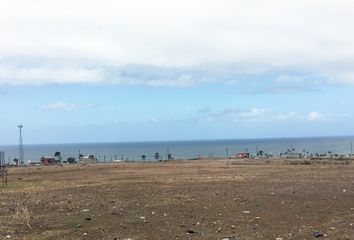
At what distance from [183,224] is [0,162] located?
3047 cm

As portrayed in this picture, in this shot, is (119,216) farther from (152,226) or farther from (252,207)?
(252,207)

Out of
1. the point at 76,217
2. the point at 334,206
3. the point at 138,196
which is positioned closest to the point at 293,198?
the point at 334,206

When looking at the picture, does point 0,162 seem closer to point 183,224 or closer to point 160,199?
point 160,199

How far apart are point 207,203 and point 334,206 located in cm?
482

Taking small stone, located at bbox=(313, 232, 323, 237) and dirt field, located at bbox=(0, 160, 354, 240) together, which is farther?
dirt field, located at bbox=(0, 160, 354, 240)

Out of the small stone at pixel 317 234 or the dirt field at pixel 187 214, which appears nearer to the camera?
the small stone at pixel 317 234

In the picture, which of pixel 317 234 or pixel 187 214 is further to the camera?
pixel 187 214

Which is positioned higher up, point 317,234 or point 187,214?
point 187,214

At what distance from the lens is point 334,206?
18969 mm

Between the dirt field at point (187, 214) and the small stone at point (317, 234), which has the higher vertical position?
the dirt field at point (187, 214)

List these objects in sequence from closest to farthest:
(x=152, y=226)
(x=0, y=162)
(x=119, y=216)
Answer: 1. (x=152, y=226)
2. (x=119, y=216)
3. (x=0, y=162)

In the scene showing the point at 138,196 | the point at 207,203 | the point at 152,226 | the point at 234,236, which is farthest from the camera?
the point at 138,196

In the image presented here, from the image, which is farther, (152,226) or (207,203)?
(207,203)

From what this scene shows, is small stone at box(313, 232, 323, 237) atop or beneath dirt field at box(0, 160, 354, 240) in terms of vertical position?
beneath
